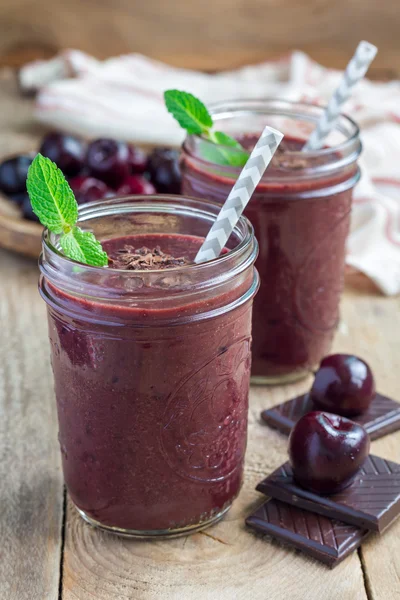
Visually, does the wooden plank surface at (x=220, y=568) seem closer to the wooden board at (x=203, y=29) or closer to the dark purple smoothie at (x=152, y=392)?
the dark purple smoothie at (x=152, y=392)

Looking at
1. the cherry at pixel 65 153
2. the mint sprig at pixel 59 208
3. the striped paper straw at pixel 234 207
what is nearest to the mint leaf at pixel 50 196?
the mint sprig at pixel 59 208

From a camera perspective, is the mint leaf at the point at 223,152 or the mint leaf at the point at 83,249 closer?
the mint leaf at the point at 83,249

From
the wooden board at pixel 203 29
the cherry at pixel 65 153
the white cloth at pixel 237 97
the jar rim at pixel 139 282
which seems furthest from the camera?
the wooden board at pixel 203 29

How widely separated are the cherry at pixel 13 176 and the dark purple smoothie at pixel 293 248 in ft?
2.32

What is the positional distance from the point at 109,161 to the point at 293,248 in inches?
32.6

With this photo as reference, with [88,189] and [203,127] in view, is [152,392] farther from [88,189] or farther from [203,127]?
[88,189]

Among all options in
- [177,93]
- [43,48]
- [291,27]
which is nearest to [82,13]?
[43,48]

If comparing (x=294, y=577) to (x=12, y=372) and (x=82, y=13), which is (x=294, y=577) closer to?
(x=12, y=372)

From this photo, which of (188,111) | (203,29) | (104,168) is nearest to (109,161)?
(104,168)

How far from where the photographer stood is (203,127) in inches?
65.6

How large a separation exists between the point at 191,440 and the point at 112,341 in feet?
0.65

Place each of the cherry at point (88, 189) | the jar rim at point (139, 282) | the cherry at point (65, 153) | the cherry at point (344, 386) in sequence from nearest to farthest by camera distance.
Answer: the jar rim at point (139, 282)
the cherry at point (344, 386)
the cherry at point (88, 189)
the cherry at point (65, 153)

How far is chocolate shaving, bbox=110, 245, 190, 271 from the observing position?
4.18 ft

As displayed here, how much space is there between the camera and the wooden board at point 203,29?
136 inches
